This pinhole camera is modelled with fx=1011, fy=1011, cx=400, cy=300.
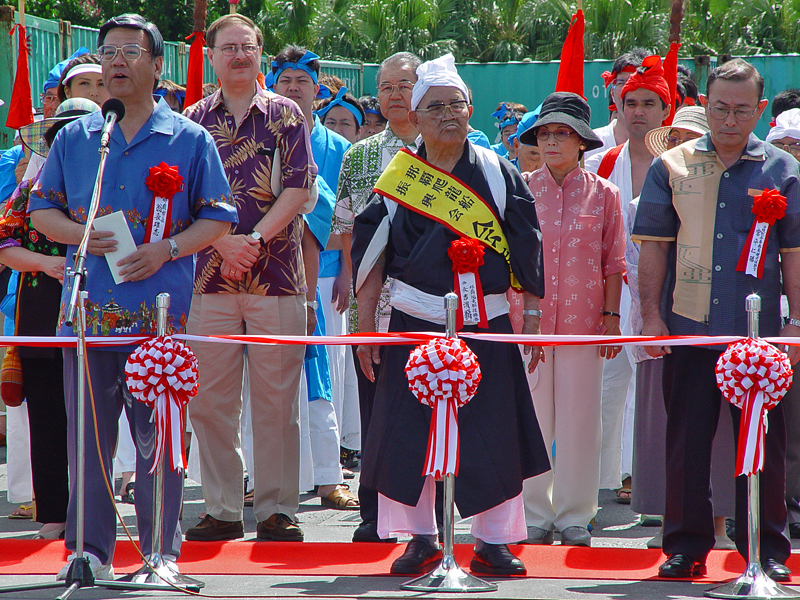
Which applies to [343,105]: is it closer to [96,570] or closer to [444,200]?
[444,200]

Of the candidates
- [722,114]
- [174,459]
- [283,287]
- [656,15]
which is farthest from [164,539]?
[656,15]

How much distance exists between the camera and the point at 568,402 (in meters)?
4.80

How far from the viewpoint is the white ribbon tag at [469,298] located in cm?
412

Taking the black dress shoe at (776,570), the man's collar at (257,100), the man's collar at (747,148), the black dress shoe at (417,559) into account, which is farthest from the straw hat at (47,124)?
the black dress shoe at (776,570)

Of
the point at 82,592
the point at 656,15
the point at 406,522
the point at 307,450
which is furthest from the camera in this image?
the point at 656,15

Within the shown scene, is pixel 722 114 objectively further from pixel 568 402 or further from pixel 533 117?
pixel 533 117

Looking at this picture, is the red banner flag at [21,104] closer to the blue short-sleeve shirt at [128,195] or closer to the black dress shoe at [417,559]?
the blue short-sleeve shirt at [128,195]

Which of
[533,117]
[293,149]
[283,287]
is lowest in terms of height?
[283,287]

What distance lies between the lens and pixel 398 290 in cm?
427

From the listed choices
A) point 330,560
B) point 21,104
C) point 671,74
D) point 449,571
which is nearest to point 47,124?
point 330,560

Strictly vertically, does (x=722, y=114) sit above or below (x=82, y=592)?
above

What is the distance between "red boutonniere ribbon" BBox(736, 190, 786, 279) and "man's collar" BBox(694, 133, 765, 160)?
0.59 ft

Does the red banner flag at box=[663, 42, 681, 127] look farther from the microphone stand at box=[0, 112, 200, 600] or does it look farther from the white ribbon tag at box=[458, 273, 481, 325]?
the microphone stand at box=[0, 112, 200, 600]

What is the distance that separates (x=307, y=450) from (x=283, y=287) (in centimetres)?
107
